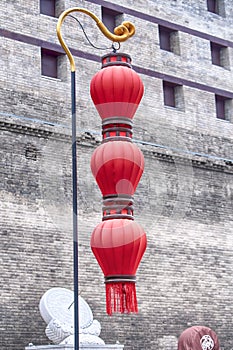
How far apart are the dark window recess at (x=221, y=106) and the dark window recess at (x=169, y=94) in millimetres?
2034

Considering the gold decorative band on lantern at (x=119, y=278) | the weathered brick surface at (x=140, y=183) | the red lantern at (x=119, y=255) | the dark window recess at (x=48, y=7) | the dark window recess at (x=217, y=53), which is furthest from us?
the dark window recess at (x=217, y=53)

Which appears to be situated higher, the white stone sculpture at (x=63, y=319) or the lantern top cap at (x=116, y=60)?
the lantern top cap at (x=116, y=60)

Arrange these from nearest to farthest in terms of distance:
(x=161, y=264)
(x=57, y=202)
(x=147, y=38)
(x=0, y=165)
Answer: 1. (x=57, y=202)
2. (x=0, y=165)
3. (x=161, y=264)
4. (x=147, y=38)

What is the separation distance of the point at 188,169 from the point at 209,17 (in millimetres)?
14275

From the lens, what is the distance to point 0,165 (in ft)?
76.9

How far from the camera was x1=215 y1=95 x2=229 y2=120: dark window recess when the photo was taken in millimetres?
30641

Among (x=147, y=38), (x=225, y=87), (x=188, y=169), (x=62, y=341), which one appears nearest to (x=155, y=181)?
(x=188, y=169)

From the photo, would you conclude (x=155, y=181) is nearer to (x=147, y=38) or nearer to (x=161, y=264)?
(x=161, y=264)

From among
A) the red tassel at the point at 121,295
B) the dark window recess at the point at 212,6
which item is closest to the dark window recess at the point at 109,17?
the dark window recess at the point at 212,6

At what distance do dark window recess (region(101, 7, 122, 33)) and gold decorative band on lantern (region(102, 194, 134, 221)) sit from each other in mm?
13372

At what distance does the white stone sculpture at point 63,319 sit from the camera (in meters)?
21.0

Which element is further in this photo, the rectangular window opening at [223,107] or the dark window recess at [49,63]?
the rectangular window opening at [223,107]

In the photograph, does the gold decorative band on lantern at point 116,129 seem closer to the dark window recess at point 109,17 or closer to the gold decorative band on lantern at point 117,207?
the gold decorative band on lantern at point 117,207

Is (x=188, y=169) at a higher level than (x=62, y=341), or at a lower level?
higher
